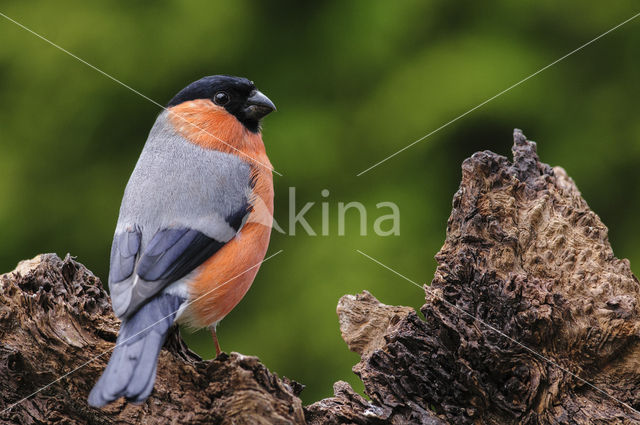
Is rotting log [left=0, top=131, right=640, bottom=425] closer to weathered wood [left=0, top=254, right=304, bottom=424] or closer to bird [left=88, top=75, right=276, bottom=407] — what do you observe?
weathered wood [left=0, top=254, right=304, bottom=424]

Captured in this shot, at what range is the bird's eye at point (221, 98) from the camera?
11.0ft

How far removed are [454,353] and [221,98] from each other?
1.62 m

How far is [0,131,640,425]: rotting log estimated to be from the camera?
2.45 meters

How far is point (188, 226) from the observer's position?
2695mm

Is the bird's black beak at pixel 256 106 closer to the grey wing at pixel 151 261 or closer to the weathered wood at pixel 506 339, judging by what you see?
the grey wing at pixel 151 261

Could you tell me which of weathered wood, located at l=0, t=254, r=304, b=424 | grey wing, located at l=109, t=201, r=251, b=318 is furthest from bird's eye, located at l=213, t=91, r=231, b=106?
weathered wood, located at l=0, t=254, r=304, b=424

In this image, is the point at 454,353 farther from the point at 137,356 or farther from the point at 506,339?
the point at 137,356

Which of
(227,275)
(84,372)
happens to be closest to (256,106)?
(227,275)

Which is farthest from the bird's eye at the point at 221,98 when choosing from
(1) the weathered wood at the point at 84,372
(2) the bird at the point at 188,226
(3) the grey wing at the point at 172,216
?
(1) the weathered wood at the point at 84,372

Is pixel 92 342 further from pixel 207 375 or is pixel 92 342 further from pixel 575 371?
pixel 575 371

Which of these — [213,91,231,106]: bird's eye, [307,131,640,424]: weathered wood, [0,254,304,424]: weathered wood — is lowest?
[0,254,304,424]: weathered wood

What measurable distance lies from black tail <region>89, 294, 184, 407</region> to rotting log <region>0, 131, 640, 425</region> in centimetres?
15

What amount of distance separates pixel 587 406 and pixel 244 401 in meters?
1.20

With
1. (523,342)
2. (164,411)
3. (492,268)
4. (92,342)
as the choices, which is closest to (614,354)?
(523,342)
